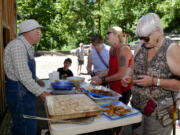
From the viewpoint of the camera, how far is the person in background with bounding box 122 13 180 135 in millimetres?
1621

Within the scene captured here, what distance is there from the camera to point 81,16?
105 ft

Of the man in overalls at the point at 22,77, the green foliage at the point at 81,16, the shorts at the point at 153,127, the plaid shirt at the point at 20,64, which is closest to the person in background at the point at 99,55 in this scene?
the man in overalls at the point at 22,77

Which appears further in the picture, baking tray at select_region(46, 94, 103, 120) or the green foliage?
the green foliage

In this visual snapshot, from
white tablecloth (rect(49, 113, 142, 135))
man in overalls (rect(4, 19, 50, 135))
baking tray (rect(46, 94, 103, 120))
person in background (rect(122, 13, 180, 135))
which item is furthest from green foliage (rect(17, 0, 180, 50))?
white tablecloth (rect(49, 113, 142, 135))

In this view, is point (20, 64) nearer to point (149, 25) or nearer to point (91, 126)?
point (91, 126)

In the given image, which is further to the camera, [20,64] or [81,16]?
[81,16]

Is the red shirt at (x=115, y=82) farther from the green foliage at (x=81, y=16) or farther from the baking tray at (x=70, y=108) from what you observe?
the green foliage at (x=81, y=16)

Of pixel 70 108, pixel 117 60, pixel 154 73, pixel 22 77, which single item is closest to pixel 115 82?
pixel 117 60

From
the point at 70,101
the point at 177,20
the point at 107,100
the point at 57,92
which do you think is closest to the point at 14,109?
the point at 57,92

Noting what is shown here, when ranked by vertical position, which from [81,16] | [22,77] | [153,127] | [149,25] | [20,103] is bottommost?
[153,127]

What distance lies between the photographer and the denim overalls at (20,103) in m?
2.19

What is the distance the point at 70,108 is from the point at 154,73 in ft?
2.93

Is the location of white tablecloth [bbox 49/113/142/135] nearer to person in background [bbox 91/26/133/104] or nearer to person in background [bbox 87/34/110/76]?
person in background [bbox 91/26/133/104]

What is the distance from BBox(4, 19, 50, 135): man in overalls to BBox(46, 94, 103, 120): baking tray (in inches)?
14.2
